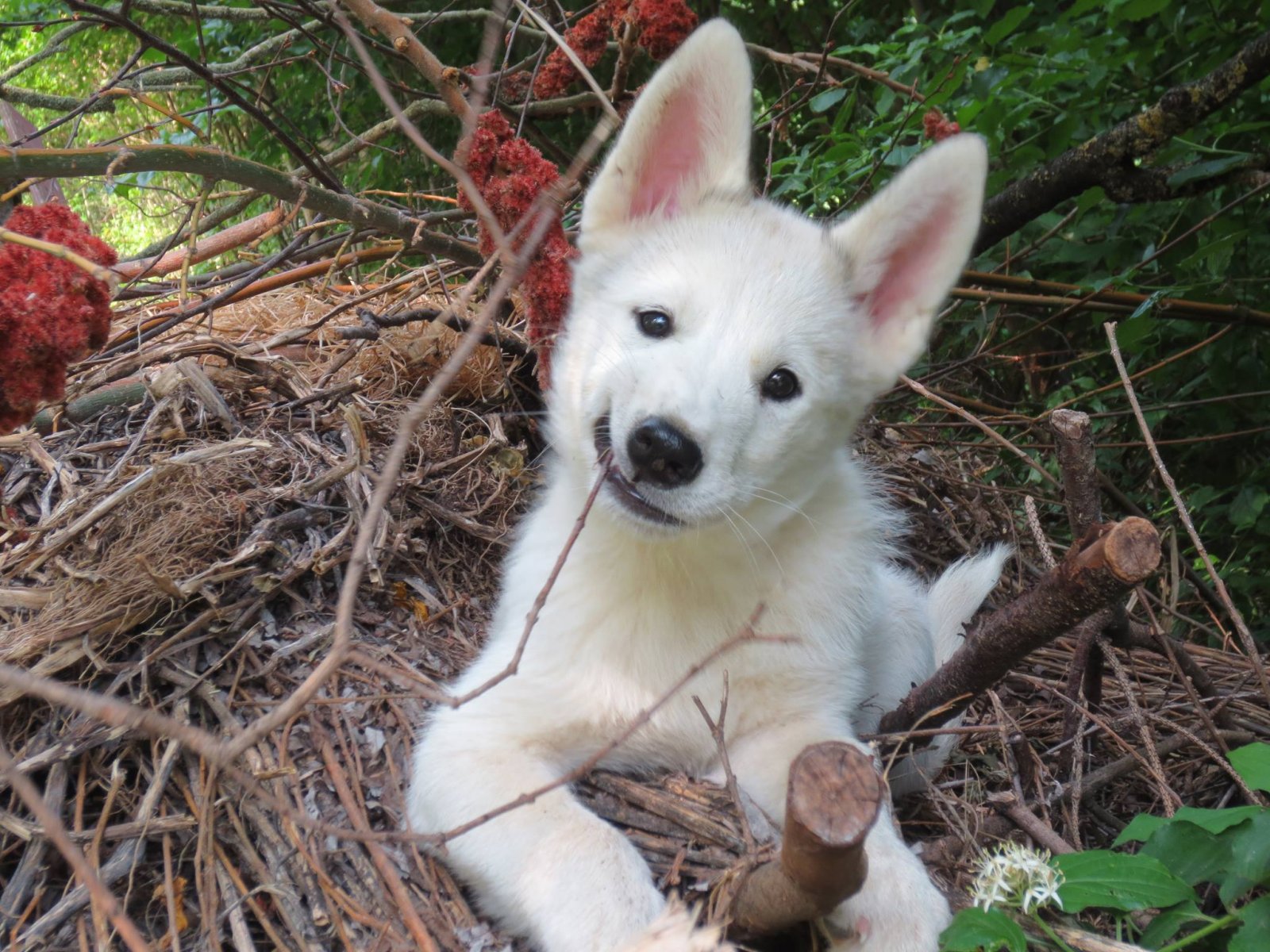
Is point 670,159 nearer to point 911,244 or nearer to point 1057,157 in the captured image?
point 911,244

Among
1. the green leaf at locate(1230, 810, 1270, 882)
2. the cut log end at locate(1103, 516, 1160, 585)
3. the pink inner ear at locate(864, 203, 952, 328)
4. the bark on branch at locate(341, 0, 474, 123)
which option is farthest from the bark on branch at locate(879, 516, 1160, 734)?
the bark on branch at locate(341, 0, 474, 123)

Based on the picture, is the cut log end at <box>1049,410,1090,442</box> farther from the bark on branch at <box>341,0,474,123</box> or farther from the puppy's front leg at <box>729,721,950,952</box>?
the bark on branch at <box>341,0,474,123</box>

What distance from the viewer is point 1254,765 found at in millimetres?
1561

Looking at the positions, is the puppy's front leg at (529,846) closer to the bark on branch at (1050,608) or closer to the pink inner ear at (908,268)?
the bark on branch at (1050,608)

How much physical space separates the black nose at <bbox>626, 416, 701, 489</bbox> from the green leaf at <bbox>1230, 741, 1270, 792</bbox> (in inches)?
41.1

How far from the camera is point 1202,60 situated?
3.49 metres

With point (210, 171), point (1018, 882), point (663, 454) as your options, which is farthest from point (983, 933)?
point (210, 171)

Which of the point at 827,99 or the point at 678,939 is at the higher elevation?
the point at 827,99

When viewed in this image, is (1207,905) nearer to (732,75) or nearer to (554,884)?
(554,884)

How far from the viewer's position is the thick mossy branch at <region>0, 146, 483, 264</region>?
6.51 feet

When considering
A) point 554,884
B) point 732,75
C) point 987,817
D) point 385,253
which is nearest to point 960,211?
point 732,75

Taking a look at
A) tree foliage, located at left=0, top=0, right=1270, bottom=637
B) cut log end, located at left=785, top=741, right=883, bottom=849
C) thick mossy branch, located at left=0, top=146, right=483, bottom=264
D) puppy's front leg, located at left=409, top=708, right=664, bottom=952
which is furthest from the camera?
tree foliage, located at left=0, top=0, right=1270, bottom=637

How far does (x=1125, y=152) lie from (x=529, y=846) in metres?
2.97

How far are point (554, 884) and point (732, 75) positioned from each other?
184 centimetres
